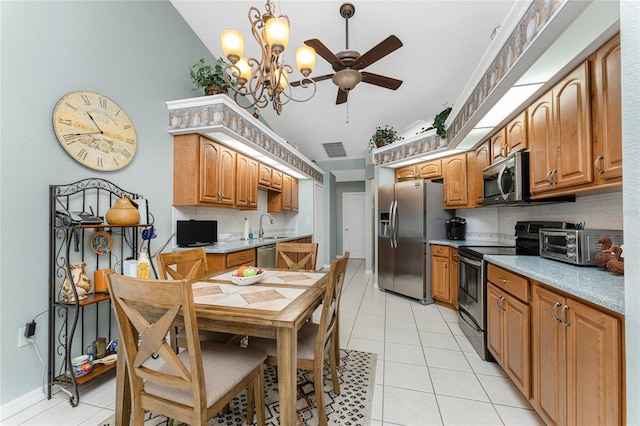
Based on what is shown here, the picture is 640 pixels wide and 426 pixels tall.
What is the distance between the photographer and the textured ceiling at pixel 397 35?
2609mm

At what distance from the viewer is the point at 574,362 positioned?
119cm

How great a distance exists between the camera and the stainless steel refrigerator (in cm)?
376

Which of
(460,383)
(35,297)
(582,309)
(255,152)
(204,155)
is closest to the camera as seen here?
(582,309)

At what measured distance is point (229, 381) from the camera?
1189 millimetres

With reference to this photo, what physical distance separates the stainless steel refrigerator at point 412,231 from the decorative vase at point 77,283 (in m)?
3.54

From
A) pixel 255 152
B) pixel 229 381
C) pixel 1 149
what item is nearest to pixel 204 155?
pixel 255 152

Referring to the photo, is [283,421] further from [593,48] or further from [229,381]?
[593,48]

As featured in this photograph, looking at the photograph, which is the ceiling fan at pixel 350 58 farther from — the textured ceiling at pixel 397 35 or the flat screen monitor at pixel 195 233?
the flat screen monitor at pixel 195 233

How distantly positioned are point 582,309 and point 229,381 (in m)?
1.56

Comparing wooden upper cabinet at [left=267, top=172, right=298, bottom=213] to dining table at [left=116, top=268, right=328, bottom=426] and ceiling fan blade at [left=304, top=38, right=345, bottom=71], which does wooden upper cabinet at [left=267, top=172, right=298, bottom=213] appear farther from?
dining table at [left=116, top=268, right=328, bottom=426]

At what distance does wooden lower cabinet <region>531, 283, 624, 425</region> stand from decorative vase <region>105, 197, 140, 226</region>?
2770mm

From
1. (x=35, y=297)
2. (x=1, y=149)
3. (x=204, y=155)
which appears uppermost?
(x=204, y=155)

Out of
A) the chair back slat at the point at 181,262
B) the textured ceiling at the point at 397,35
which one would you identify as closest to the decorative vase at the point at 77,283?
the chair back slat at the point at 181,262

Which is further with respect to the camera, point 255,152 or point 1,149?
point 255,152
